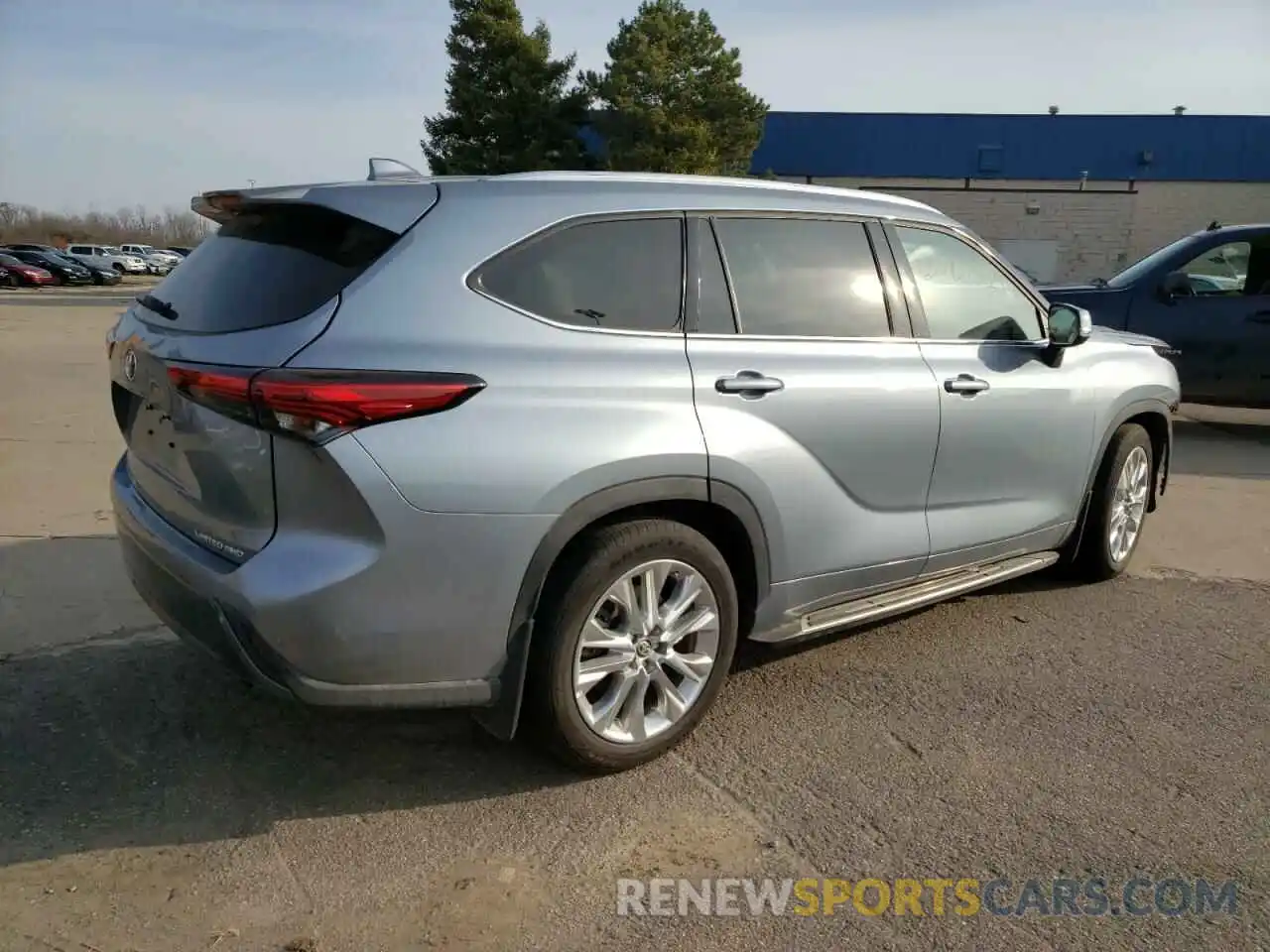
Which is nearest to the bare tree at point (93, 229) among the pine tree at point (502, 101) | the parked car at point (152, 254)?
the parked car at point (152, 254)

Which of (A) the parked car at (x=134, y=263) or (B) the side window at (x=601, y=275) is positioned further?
(A) the parked car at (x=134, y=263)

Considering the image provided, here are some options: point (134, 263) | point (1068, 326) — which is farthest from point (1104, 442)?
point (134, 263)

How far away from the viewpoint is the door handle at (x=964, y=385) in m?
3.96

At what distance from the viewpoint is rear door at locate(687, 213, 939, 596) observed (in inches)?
130

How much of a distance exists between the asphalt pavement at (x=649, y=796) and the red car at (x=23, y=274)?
4495 centimetres

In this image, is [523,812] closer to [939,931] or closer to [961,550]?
[939,931]

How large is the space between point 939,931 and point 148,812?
220 centimetres

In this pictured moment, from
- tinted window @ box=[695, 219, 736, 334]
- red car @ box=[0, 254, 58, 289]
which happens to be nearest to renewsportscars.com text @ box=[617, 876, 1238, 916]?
tinted window @ box=[695, 219, 736, 334]

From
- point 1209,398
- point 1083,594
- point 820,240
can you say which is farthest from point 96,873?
point 1209,398

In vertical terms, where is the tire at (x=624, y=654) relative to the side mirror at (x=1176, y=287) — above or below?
below

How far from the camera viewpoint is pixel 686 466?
123 inches

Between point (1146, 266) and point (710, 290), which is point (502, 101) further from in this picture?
point (710, 290)

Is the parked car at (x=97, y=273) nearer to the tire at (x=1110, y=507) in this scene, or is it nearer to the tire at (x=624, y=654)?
the tire at (x=1110, y=507)

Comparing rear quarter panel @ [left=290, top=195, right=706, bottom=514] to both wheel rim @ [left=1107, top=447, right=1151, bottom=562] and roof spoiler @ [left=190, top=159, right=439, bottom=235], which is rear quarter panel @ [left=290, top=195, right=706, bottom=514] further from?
wheel rim @ [left=1107, top=447, right=1151, bottom=562]
